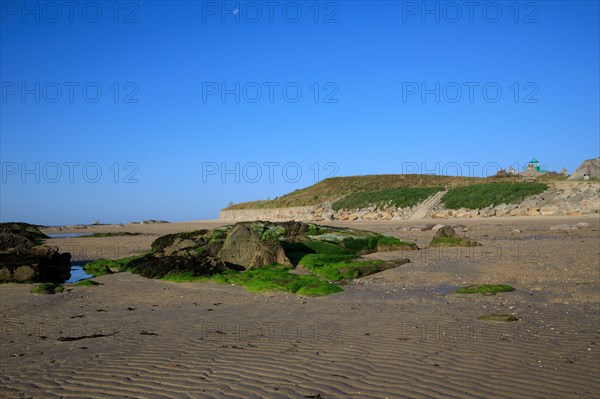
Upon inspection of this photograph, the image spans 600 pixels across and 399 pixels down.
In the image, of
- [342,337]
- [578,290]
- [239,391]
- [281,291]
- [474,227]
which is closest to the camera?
[239,391]

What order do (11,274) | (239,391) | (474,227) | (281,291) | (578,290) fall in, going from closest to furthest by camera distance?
(239,391), (578,290), (281,291), (11,274), (474,227)

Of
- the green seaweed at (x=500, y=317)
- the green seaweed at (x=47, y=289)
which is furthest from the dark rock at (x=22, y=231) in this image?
the green seaweed at (x=500, y=317)

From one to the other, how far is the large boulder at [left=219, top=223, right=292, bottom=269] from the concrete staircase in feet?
86.1

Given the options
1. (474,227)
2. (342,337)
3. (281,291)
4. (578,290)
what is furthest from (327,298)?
(474,227)

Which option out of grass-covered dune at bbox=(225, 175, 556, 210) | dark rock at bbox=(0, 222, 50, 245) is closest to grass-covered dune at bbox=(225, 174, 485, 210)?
grass-covered dune at bbox=(225, 175, 556, 210)

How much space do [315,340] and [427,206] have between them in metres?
38.0

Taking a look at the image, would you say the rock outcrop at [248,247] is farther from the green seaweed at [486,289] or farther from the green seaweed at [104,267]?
the green seaweed at [486,289]

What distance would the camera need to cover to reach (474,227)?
28.6 m

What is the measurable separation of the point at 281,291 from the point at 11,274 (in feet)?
25.3

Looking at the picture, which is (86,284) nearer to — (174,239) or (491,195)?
(174,239)

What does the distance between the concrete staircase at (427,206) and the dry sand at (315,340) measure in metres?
28.0

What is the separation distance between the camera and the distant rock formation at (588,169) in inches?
1770

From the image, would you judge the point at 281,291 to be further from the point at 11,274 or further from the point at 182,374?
the point at 11,274

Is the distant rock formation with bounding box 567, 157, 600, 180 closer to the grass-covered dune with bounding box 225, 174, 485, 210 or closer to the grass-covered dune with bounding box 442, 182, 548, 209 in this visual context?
the grass-covered dune with bounding box 442, 182, 548, 209
